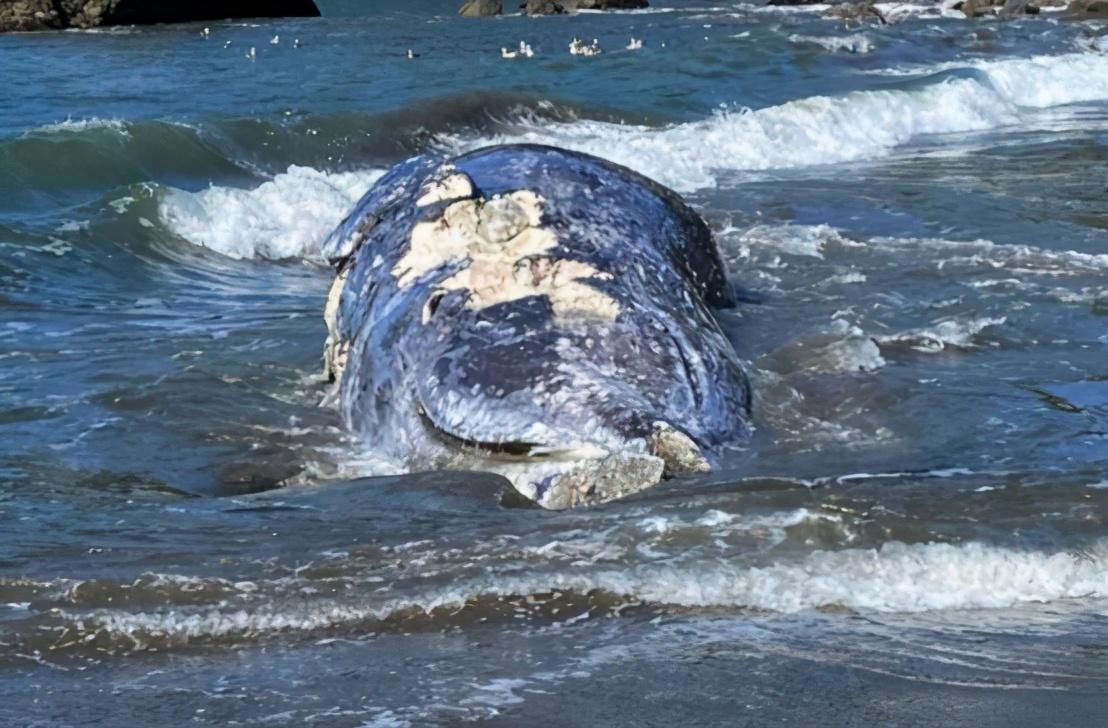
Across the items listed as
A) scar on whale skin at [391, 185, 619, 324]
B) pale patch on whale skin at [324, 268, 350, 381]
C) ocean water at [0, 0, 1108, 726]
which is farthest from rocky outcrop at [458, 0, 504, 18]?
scar on whale skin at [391, 185, 619, 324]

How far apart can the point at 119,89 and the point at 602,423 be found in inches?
628

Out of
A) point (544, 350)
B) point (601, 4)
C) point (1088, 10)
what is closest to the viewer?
point (544, 350)

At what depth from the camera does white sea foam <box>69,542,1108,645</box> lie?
3811 mm

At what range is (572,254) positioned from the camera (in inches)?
220

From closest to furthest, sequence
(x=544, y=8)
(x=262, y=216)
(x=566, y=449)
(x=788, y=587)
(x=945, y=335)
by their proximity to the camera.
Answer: (x=788, y=587) < (x=566, y=449) < (x=945, y=335) < (x=262, y=216) < (x=544, y=8)

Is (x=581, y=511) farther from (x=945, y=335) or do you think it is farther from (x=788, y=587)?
(x=945, y=335)

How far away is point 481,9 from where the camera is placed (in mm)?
42906

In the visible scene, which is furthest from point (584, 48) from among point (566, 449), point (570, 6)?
point (566, 449)

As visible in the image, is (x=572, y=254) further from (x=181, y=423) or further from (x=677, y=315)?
(x=181, y=423)

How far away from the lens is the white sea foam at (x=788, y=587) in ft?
12.5

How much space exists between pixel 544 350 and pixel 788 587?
1392mm

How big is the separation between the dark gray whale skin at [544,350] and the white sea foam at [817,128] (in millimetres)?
5743

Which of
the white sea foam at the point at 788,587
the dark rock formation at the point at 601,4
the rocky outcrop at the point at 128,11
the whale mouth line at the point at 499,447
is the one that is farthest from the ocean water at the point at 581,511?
the dark rock formation at the point at 601,4

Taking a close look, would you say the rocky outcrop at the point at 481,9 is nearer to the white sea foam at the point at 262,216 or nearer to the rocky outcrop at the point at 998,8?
the rocky outcrop at the point at 998,8
